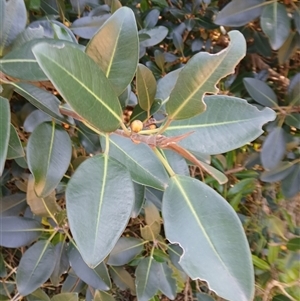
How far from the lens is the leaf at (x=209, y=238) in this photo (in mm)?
431

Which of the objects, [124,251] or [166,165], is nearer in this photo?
[166,165]

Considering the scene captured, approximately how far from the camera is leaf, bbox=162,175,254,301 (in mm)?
431

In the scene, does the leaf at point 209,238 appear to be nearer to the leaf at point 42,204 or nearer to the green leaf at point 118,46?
the green leaf at point 118,46

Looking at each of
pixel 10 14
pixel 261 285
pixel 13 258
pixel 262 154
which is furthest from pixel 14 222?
pixel 261 285

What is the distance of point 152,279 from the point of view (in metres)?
0.97

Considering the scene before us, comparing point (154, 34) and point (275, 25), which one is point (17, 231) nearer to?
point (154, 34)

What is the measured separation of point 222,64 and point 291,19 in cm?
63

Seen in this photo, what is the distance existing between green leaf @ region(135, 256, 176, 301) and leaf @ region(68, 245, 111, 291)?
0.45ft

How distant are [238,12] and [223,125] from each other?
51 centimetres

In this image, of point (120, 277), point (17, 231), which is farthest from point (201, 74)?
point (120, 277)

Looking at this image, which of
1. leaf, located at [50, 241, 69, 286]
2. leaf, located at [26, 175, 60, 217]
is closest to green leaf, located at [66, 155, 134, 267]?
leaf, located at [26, 175, 60, 217]

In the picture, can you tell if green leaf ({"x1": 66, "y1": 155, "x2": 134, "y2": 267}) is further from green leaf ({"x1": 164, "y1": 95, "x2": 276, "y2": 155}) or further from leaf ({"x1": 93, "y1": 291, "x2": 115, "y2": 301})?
leaf ({"x1": 93, "y1": 291, "x2": 115, "y2": 301})

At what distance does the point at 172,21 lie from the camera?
1.09 m

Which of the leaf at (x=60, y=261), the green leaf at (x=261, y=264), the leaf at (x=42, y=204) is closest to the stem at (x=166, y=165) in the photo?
the leaf at (x=42, y=204)
